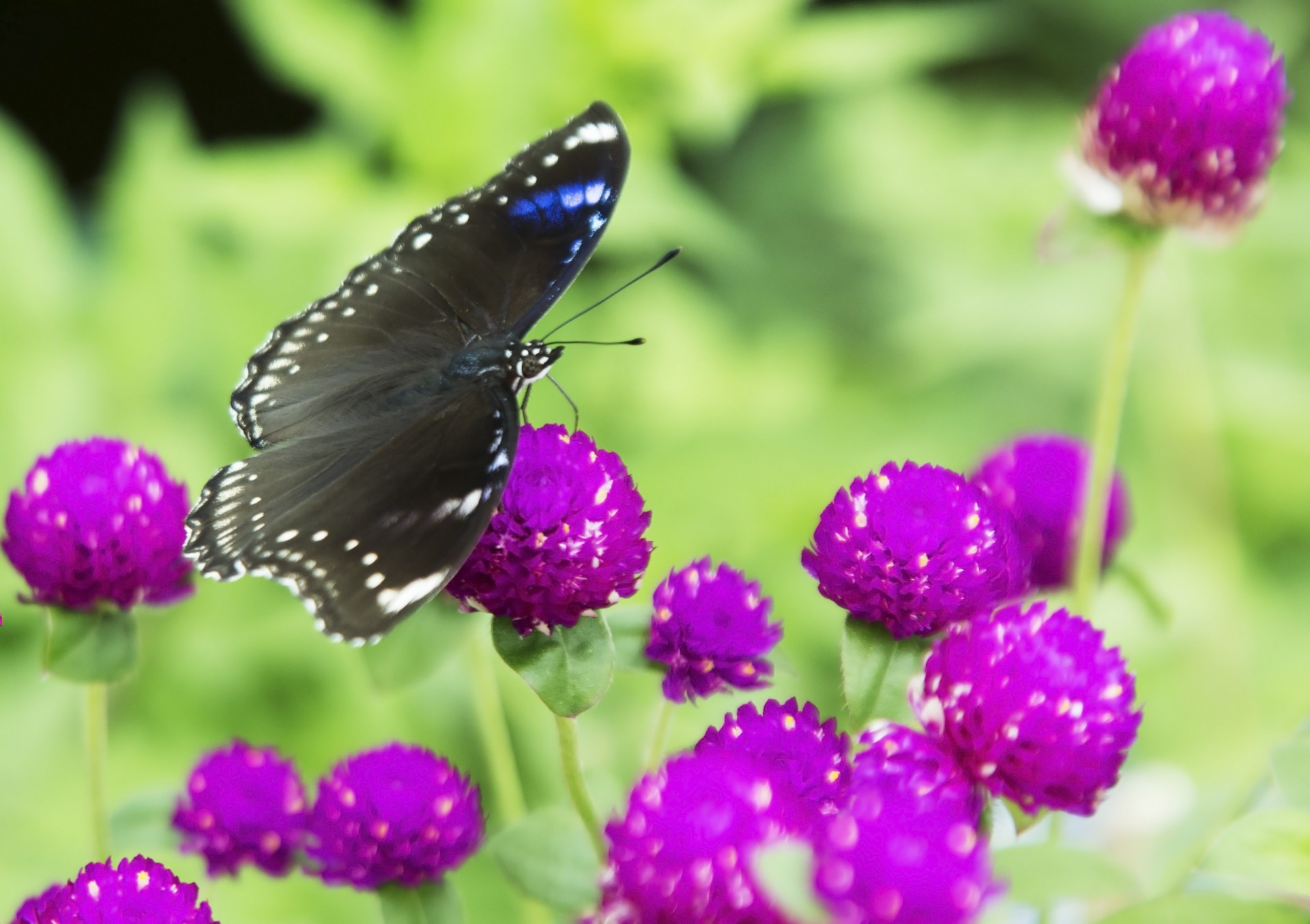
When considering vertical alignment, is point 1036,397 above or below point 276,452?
below

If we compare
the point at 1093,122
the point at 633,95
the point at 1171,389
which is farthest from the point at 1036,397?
the point at 1093,122

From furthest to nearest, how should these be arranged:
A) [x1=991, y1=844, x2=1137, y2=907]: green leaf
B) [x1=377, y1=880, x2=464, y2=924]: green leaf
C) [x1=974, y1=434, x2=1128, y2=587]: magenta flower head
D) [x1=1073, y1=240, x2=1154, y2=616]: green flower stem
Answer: [x1=974, y1=434, x2=1128, y2=587]: magenta flower head → [x1=1073, y1=240, x2=1154, y2=616]: green flower stem → [x1=377, y1=880, x2=464, y2=924]: green leaf → [x1=991, y1=844, x2=1137, y2=907]: green leaf

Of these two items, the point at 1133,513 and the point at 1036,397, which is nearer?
the point at 1133,513

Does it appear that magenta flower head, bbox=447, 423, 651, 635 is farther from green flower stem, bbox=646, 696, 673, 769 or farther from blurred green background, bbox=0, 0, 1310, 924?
blurred green background, bbox=0, 0, 1310, 924

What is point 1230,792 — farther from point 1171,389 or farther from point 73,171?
point 73,171

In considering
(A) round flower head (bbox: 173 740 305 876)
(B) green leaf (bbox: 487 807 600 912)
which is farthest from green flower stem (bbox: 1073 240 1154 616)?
(A) round flower head (bbox: 173 740 305 876)

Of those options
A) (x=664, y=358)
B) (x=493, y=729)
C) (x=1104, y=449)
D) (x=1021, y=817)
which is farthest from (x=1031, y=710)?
(x=664, y=358)
